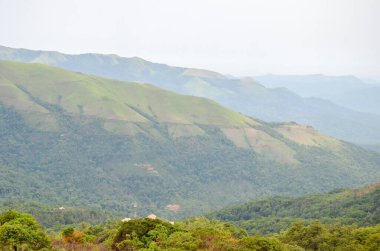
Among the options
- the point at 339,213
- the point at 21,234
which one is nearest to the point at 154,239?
the point at 21,234

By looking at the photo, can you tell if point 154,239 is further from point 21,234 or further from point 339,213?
point 339,213

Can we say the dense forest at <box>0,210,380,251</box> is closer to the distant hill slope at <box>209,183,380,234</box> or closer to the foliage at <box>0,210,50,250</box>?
the foliage at <box>0,210,50,250</box>

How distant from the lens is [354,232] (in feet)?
329

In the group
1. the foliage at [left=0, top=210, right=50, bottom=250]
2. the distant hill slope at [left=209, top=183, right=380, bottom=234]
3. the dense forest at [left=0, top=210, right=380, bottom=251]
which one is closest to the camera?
the foliage at [left=0, top=210, right=50, bottom=250]

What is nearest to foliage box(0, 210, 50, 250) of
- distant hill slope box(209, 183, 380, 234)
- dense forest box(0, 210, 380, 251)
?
dense forest box(0, 210, 380, 251)

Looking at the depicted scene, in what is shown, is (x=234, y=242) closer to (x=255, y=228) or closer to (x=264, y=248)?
(x=264, y=248)

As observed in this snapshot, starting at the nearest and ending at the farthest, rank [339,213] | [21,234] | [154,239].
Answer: [21,234] → [154,239] → [339,213]

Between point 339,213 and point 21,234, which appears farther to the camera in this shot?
point 339,213

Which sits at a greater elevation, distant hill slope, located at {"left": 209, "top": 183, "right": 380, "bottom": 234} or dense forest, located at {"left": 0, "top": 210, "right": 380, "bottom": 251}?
dense forest, located at {"left": 0, "top": 210, "right": 380, "bottom": 251}

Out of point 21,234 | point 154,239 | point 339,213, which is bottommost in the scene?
point 339,213

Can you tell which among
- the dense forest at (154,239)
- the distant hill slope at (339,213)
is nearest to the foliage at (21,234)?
the dense forest at (154,239)

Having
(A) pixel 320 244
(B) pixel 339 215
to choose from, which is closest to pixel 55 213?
(B) pixel 339 215

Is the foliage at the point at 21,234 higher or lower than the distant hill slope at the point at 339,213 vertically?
higher

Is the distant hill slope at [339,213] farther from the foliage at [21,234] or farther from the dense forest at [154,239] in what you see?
the foliage at [21,234]
